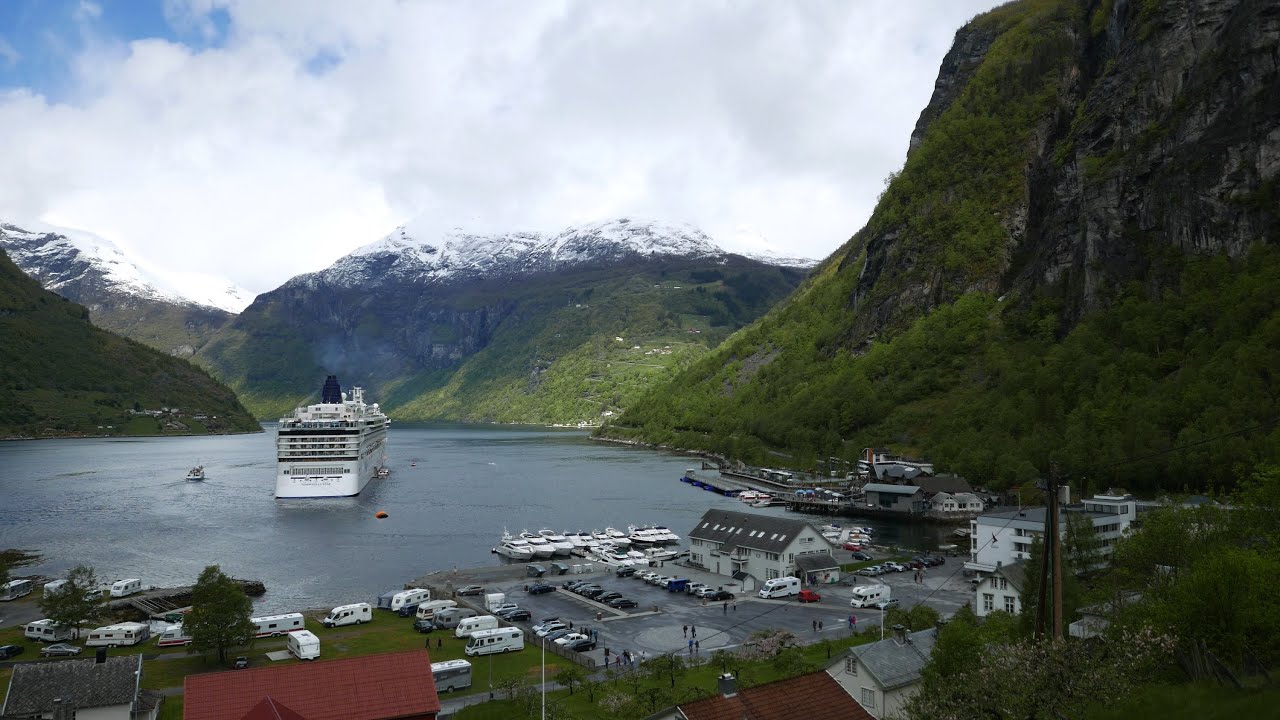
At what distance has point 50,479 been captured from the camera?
123562 mm

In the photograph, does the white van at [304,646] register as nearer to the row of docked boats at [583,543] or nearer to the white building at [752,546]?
the white building at [752,546]

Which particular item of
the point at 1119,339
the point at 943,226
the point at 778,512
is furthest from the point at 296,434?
the point at 943,226

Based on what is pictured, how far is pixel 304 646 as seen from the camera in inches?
1674

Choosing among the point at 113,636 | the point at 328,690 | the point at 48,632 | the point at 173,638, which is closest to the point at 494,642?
the point at 328,690

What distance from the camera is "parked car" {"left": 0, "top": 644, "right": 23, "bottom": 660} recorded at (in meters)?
42.8

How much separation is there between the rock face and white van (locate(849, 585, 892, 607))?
69.8 metres

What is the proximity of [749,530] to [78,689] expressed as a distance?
4189 centimetres

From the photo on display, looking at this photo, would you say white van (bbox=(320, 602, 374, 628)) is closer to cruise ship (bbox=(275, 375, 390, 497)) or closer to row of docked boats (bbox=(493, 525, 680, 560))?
row of docked boats (bbox=(493, 525, 680, 560))

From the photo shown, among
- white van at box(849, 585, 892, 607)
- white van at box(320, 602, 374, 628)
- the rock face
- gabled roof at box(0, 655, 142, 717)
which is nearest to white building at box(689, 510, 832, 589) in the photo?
white van at box(849, 585, 892, 607)

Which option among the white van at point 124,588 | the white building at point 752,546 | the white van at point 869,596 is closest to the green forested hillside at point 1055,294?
the white van at point 869,596

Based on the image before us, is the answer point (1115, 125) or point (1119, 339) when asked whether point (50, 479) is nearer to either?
point (1119, 339)

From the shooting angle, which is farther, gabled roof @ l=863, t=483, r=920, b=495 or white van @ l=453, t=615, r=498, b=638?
gabled roof @ l=863, t=483, r=920, b=495

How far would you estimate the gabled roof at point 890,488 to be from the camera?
309 ft

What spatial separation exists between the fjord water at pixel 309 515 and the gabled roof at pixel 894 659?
38.5 m
